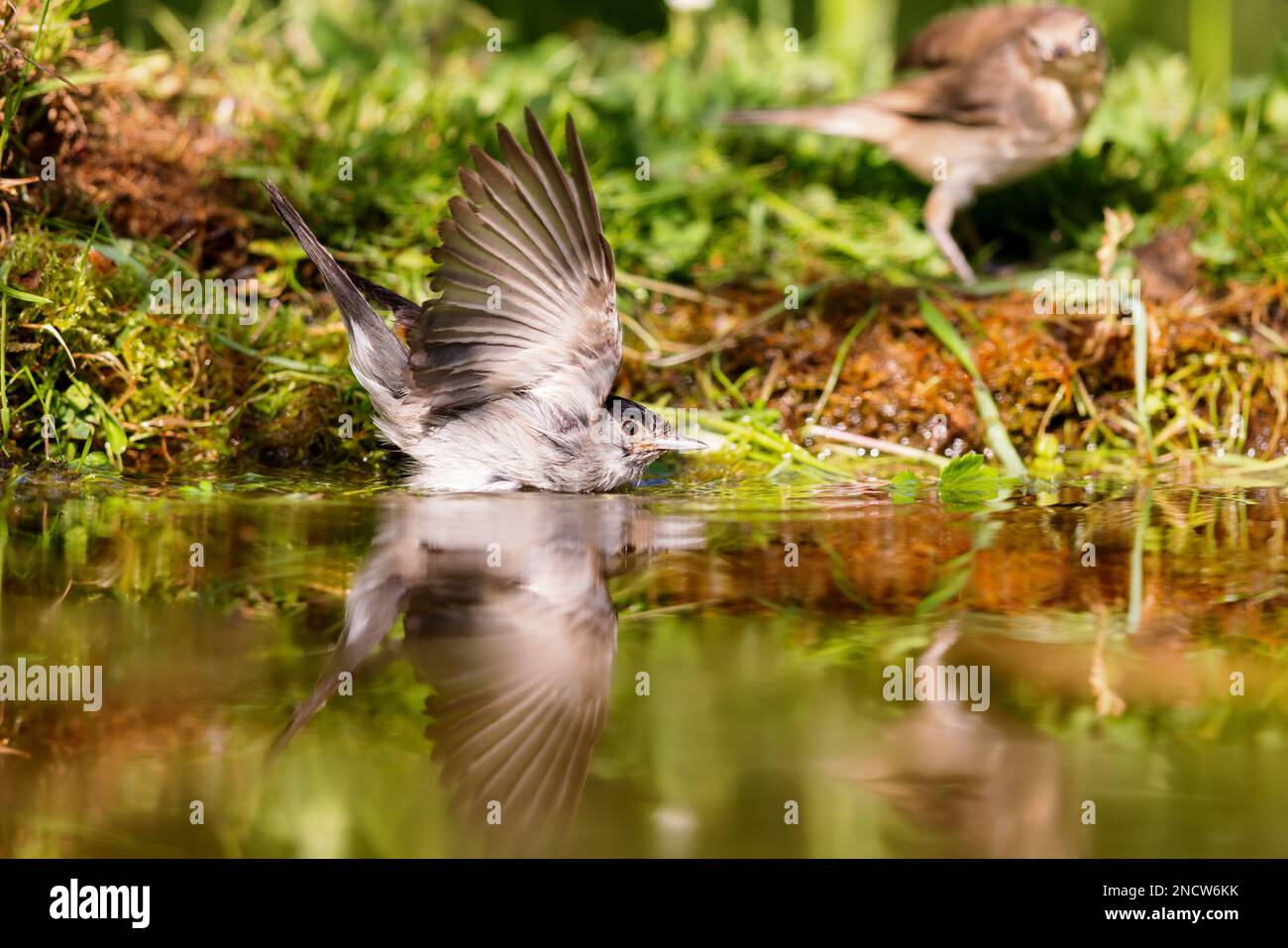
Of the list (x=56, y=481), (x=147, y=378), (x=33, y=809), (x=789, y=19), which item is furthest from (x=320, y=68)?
(x=33, y=809)

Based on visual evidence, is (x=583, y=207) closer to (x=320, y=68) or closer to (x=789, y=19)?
(x=320, y=68)

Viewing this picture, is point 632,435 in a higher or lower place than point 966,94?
lower

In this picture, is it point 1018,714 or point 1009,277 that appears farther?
point 1009,277

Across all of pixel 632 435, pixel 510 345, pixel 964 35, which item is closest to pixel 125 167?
pixel 510 345

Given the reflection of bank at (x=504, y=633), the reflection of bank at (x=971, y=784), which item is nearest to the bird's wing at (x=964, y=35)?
the reflection of bank at (x=504, y=633)

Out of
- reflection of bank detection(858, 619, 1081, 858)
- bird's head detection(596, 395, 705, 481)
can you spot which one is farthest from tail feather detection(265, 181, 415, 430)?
reflection of bank detection(858, 619, 1081, 858)

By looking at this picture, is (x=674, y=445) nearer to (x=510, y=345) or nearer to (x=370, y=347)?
(x=510, y=345)

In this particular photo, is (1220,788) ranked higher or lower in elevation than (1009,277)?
lower

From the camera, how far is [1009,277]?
550 cm

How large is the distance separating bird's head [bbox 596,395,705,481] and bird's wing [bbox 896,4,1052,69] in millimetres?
3004

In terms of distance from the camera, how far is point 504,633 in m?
2.65

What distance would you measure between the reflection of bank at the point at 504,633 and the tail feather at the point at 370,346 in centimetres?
39

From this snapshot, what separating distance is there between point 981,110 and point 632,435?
282 centimetres
